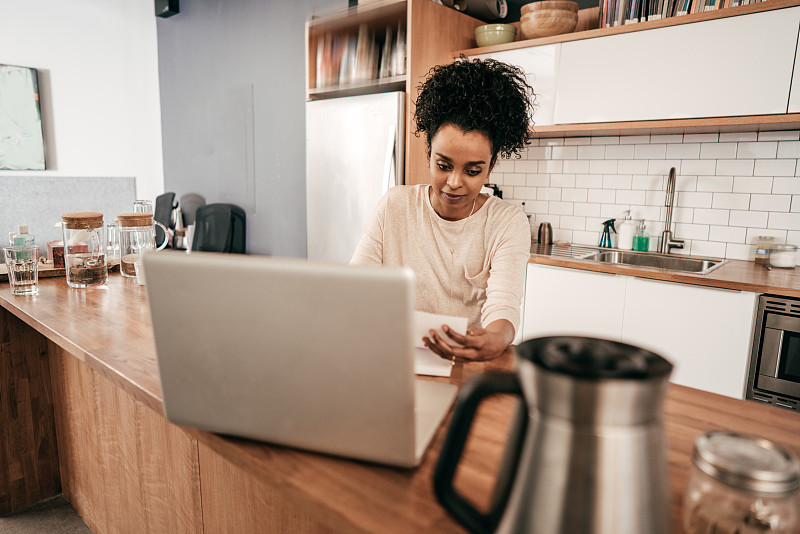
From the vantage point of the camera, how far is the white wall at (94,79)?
4.42 metres

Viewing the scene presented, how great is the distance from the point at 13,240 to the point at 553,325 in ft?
7.96

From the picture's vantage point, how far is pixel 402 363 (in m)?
0.63

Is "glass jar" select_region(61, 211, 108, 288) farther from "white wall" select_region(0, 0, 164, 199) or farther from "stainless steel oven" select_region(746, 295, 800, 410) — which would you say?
"white wall" select_region(0, 0, 164, 199)

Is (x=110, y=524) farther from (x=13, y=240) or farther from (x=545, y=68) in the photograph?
(x=545, y=68)

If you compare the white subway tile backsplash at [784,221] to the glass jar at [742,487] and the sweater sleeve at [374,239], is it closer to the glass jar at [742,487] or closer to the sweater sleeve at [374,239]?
the sweater sleeve at [374,239]

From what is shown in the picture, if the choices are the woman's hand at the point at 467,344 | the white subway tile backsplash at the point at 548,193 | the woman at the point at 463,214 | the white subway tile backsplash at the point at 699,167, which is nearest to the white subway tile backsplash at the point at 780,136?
the white subway tile backsplash at the point at 699,167

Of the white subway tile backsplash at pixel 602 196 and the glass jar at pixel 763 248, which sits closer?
the glass jar at pixel 763 248

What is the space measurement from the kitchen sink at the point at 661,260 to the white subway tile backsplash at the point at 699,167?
454 millimetres

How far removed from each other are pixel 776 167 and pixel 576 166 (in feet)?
3.27

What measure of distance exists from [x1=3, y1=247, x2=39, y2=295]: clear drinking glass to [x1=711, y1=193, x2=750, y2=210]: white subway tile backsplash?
3.12 m

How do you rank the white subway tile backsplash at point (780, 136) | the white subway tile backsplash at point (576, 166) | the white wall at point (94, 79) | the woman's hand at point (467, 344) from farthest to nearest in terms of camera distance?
1. the white wall at point (94, 79)
2. the white subway tile backsplash at point (576, 166)
3. the white subway tile backsplash at point (780, 136)
4. the woman's hand at point (467, 344)

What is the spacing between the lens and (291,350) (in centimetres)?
68

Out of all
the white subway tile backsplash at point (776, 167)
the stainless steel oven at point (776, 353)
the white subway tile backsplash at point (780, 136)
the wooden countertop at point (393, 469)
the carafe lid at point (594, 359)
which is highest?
the white subway tile backsplash at point (780, 136)

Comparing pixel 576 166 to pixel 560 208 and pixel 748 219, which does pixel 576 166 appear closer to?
pixel 560 208
